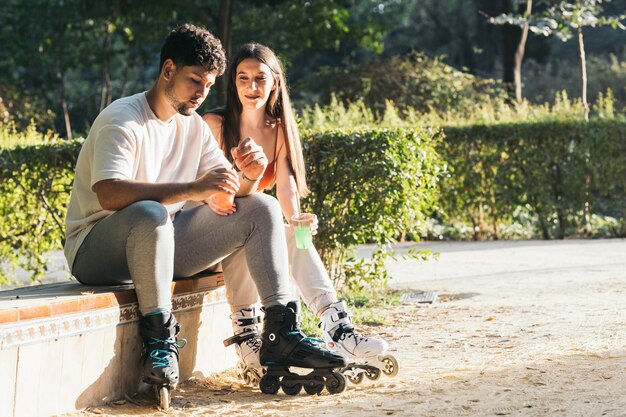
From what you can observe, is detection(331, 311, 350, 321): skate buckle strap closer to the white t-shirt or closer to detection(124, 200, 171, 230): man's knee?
the white t-shirt

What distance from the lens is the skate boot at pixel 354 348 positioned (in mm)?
4562

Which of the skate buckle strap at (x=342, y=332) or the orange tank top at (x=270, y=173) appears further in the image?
the orange tank top at (x=270, y=173)

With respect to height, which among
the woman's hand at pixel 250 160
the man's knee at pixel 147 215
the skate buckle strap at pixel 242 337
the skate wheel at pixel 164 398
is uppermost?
the woman's hand at pixel 250 160

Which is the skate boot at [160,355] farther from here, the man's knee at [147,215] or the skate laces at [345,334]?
the skate laces at [345,334]

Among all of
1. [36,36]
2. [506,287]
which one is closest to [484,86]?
[36,36]

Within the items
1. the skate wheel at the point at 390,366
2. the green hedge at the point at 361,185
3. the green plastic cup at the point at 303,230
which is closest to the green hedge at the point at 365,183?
the green hedge at the point at 361,185

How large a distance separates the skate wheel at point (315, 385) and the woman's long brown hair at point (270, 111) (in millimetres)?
1215

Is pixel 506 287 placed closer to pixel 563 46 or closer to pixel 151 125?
pixel 151 125

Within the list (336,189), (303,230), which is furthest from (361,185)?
(303,230)

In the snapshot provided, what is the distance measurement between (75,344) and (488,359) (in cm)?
210

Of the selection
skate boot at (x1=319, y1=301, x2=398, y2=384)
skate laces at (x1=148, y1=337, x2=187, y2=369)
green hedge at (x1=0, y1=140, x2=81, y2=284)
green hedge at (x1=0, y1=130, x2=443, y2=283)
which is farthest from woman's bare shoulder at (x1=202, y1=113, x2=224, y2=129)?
green hedge at (x1=0, y1=140, x2=81, y2=284)

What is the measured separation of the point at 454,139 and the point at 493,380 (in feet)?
28.1

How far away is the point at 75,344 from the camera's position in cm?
396

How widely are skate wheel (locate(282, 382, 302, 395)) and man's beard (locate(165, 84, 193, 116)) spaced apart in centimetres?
122
